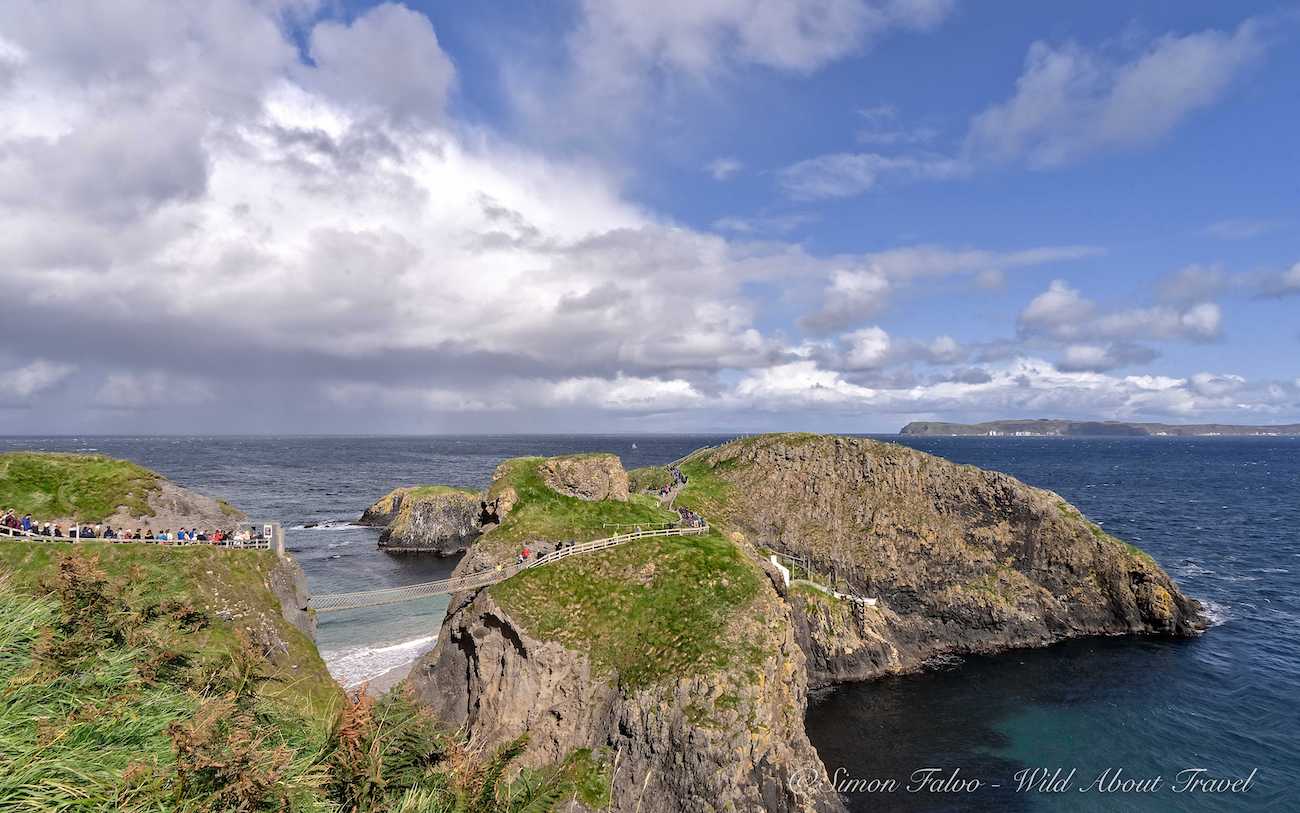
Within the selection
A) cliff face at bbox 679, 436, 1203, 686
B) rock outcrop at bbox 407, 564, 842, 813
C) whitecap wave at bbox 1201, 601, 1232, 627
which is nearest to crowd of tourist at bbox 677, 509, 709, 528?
cliff face at bbox 679, 436, 1203, 686

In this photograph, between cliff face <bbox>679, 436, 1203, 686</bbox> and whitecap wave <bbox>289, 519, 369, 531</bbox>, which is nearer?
cliff face <bbox>679, 436, 1203, 686</bbox>

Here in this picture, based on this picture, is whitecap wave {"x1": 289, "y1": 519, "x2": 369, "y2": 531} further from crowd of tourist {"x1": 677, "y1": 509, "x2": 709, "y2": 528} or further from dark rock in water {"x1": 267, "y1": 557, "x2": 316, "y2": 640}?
dark rock in water {"x1": 267, "y1": 557, "x2": 316, "y2": 640}

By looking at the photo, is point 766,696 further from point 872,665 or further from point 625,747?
point 872,665

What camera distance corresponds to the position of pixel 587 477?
52094 mm

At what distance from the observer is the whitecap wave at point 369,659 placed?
42.9 meters

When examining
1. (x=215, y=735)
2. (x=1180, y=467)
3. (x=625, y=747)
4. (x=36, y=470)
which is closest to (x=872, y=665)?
(x=625, y=747)

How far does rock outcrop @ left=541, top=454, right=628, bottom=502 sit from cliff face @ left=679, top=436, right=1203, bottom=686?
41.1 feet

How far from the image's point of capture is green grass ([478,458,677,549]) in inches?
1687

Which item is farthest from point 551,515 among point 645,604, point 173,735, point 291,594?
point 173,735

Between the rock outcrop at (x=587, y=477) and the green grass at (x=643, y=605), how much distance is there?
12.7m

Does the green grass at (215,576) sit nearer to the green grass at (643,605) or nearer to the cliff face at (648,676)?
the cliff face at (648,676)

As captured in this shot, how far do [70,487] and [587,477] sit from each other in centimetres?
3223

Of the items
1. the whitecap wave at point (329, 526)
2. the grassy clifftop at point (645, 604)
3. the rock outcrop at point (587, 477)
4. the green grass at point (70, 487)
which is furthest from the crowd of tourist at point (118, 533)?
the whitecap wave at point (329, 526)

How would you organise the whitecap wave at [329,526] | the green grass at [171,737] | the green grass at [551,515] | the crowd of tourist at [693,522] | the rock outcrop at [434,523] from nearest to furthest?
the green grass at [171,737] → the green grass at [551,515] → the crowd of tourist at [693,522] → the rock outcrop at [434,523] → the whitecap wave at [329,526]
